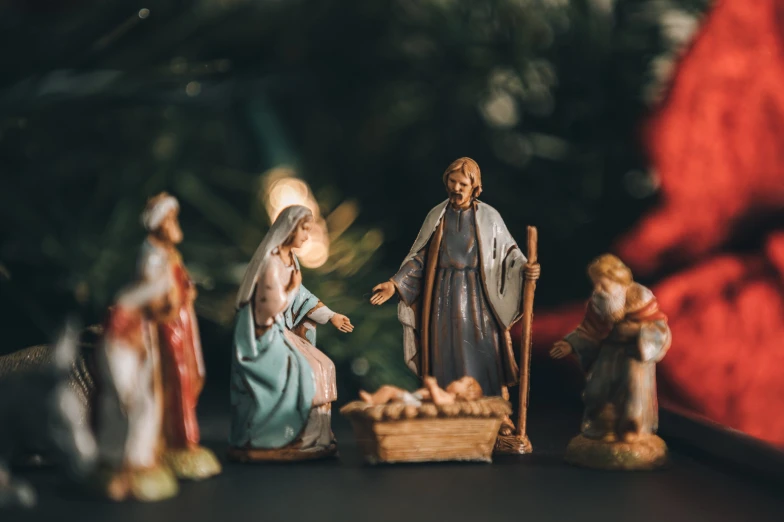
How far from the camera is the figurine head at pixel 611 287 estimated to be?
4.46m

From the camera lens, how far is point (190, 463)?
13.8 ft

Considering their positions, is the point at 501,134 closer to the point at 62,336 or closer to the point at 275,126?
the point at 275,126

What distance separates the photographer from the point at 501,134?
513cm

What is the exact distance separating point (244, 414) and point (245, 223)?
32.6 inches

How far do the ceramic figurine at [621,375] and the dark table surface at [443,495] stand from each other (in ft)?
0.27

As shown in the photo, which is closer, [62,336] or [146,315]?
[62,336]

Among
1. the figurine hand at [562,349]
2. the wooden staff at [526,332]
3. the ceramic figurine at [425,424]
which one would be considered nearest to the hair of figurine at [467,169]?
the wooden staff at [526,332]

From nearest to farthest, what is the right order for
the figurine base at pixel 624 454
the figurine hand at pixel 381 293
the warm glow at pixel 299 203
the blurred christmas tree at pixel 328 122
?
the blurred christmas tree at pixel 328 122 < the figurine base at pixel 624 454 < the warm glow at pixel 299 203 < the figurine hand at pixel 381 293

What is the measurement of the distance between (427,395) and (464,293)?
58 cm

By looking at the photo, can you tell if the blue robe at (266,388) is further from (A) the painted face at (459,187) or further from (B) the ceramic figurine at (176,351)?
(A) the painted face at (459,187)

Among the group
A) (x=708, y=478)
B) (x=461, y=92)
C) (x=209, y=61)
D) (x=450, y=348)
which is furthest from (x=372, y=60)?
(x=708, y=478)

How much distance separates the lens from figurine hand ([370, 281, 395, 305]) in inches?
191

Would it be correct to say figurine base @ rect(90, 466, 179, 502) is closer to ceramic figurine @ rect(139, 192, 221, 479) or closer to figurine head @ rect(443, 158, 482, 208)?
ceramic figurine @ rect(139, 192, 221, 479)

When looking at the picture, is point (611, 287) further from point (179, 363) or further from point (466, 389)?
point (179, 363)
